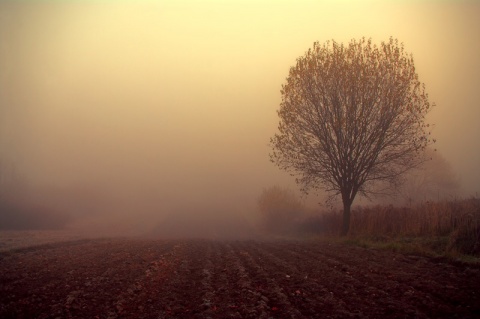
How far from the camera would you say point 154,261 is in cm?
1545

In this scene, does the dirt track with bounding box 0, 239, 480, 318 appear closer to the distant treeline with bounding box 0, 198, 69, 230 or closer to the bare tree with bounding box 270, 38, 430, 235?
the bare tree with bounding box 270, 38, 430, 235

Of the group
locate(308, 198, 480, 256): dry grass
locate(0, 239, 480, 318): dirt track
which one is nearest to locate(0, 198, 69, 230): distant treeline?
A: locate(0, 239, 480, 318): dirt track

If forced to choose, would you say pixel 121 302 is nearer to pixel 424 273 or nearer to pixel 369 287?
pixel 369 287

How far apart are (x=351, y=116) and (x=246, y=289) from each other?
1758 cm

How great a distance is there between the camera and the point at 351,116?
2381 cm

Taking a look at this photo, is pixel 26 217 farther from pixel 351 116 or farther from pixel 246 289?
pixel 246 289

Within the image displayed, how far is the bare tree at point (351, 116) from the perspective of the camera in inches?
895

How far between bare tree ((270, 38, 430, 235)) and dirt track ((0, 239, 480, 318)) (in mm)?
11030

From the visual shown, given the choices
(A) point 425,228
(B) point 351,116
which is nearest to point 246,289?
(A) point 425,228

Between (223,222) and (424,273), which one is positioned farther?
(223,222)

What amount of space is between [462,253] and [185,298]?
11.5 meters

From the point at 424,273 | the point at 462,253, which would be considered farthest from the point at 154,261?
the point at 462,253

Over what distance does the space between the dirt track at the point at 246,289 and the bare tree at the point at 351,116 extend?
11.0 meters

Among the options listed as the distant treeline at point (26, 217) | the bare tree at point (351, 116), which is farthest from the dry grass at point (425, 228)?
the distant treeline at point (26, 217)
